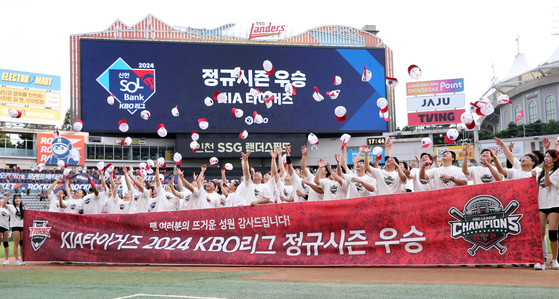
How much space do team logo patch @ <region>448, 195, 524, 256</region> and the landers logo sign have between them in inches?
1526

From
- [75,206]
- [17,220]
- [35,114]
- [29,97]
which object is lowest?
[17,220]

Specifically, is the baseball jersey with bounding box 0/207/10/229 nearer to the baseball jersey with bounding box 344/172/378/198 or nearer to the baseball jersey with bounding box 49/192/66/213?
the baseball jersey with bounding box 49/192/66/213

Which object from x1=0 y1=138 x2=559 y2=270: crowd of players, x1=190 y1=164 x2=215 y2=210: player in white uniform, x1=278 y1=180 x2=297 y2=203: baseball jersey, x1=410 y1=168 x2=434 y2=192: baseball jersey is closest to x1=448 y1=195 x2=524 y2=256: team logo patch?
x1=0 y1=138 x2=559 y2=270: crowd of players

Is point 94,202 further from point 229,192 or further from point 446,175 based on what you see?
point 446,175

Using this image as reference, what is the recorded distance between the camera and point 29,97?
44.1 m

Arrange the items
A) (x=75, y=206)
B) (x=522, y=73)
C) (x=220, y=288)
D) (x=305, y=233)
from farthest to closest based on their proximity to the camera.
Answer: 1. (x=522, y=73)
2. (x=75, y=206)
3. (x=305, y=233)
4. (x=220, y=288)

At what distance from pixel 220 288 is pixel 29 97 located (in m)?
44.8

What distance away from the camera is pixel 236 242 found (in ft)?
28.4

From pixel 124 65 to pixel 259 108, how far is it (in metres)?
9.81

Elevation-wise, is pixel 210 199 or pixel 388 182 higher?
pixel 388 182

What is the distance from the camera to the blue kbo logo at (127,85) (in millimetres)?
32844

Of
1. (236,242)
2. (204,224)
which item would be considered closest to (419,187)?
(236,242)

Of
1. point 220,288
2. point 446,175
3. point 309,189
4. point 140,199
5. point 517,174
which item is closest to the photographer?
point 220,288

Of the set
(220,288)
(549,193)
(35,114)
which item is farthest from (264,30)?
(220,288)
